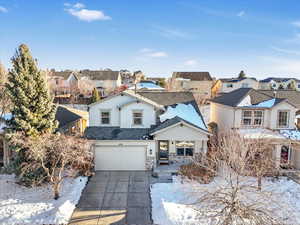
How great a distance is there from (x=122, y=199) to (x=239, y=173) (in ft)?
23.3

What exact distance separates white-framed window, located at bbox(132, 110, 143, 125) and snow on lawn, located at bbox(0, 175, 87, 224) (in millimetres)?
6599

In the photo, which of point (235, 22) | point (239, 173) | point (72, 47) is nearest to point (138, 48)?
point (72, 47)

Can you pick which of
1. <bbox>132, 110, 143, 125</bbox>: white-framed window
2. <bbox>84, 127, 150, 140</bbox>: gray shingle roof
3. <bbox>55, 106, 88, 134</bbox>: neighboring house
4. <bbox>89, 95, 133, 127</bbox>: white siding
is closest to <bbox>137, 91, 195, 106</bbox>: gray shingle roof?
<bbox>132, 110, 143, 125</bbox>: white-framed window

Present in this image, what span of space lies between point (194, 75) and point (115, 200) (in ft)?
143

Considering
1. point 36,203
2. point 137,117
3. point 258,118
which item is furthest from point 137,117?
point 258,118

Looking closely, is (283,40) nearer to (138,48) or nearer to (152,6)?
(152,6)

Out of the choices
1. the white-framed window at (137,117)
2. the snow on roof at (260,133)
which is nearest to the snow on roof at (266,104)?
the snow on roof at (260,133)

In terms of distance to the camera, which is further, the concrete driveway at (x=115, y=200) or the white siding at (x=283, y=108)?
the white siding at (x=283, y=108)

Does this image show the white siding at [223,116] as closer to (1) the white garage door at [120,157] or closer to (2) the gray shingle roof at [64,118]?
(1) the white garage door at [120,157]

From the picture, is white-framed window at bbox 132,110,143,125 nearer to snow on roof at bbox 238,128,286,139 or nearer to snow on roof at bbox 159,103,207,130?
snow on roof at bbox 159,103,207,130

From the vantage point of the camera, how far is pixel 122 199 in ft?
41.0

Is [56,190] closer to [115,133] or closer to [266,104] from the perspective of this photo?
[115,133]

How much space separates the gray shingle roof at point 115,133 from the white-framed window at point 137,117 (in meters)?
0.67

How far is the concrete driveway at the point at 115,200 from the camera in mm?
10555
